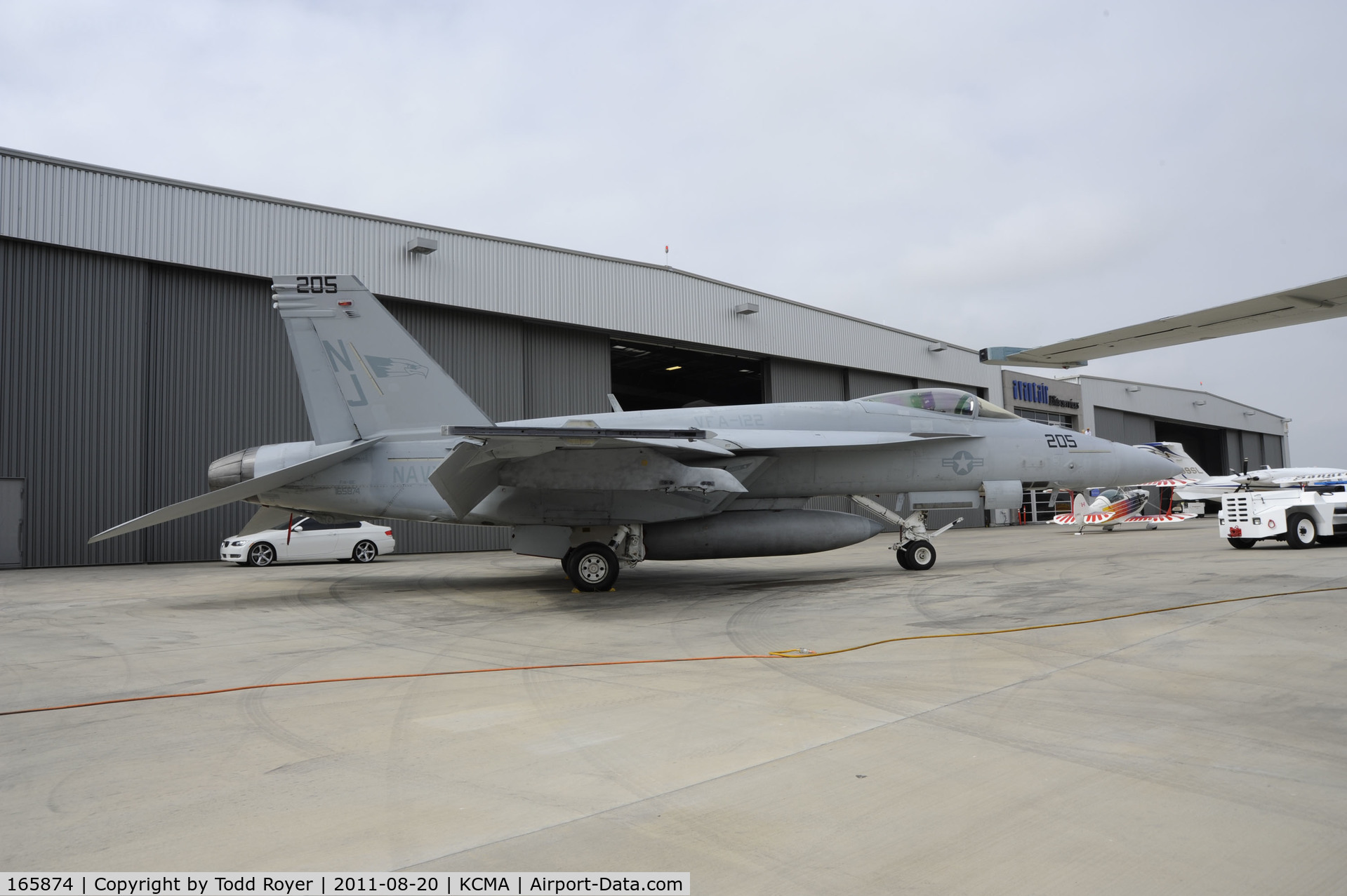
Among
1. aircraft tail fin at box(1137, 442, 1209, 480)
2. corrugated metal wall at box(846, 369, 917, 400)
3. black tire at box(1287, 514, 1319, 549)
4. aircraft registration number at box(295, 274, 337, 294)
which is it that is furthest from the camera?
corrugated metal wall at box(846, 369, 917, 400)

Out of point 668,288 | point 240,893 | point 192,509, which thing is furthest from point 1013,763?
point 668,288

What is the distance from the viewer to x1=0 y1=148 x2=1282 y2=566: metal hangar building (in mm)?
17688

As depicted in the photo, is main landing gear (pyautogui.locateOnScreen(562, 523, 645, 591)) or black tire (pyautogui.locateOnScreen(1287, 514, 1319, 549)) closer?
main landing gear (pyautogui.locateOnScreen(562, 523, 645, 591))

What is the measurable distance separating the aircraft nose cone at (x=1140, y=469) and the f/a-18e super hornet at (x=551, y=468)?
3972 mm

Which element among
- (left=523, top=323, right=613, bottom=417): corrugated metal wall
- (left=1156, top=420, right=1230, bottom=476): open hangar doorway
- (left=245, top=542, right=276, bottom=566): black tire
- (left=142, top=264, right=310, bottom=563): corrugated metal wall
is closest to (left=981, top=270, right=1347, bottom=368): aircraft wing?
(left=523, top=323, right=613, bottom=417): corrugated metal wall

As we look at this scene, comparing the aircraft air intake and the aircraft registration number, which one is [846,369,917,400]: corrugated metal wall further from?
the aircraft air intake

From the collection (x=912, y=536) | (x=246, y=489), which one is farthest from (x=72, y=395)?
(x=912, y=536)

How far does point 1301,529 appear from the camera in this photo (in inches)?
608

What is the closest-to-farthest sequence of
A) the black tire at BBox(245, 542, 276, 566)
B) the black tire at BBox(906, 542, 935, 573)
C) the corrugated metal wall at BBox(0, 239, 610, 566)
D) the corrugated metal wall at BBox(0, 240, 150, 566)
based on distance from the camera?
the black tire at BBox(906, 542, 935, 573)
the corrugated metal wall at BBox(0, 240, 150, 566)
the corrugated metal wall at BBox(0, 239, 610, 566)
the black tire at BBox(245, 542, 276, 566)

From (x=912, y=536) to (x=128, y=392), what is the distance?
60.7ft

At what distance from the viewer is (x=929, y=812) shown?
9.69 feet

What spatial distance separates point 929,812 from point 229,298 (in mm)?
21759

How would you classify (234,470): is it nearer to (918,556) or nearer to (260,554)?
(260,554)

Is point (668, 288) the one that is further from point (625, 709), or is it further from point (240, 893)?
point (240, 893)
